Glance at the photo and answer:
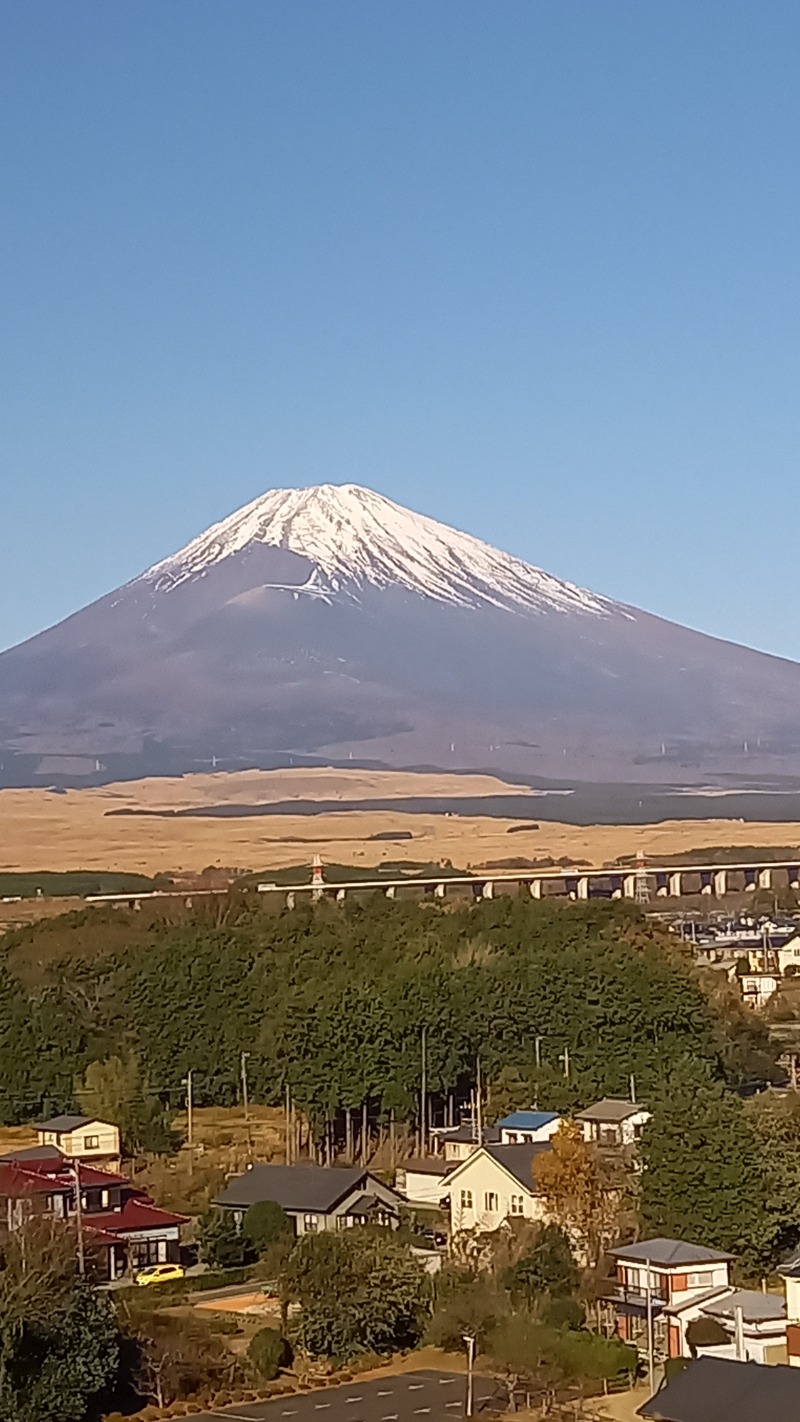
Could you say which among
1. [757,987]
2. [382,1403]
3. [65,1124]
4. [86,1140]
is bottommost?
[382,1403]

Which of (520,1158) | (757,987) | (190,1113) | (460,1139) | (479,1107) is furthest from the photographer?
(757,987)

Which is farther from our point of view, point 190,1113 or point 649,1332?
point 190,1113

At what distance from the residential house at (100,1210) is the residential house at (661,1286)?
3516mm

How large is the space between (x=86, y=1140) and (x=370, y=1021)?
2832mm

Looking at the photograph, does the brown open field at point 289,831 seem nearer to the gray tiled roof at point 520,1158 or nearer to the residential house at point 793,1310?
the gray tiled roof at point 520,1158

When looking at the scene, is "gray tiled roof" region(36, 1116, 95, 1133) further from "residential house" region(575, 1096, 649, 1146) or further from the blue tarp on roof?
"residential house" region(575, 1096, 649, 1146)

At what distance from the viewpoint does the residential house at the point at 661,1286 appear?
12.1 m

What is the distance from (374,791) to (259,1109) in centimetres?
5838

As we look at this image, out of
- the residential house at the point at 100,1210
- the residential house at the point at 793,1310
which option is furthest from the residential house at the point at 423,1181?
the residential house at the point at 793,1310

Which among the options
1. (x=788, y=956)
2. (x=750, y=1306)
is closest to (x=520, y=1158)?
(x=750, y=1306)

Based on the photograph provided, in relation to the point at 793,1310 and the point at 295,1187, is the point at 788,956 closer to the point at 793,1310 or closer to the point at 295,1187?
the point at 295,1187

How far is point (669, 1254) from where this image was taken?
41.3 ft

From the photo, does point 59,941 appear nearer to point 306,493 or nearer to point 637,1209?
point 637,1209

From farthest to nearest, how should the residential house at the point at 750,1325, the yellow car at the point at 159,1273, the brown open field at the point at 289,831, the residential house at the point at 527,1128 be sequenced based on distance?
the brown open field at the point at 289,831 → the residential house at the point at 527,1128 → the yellow car at the point at 159,1273 → the residential house at the point at 750,1325
